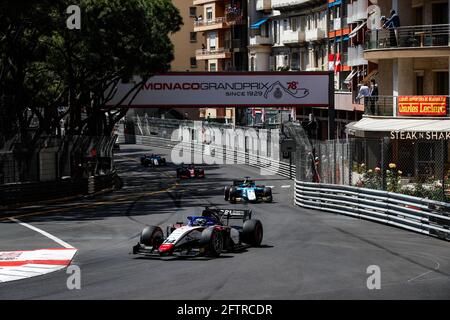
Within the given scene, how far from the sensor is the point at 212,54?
104 metres

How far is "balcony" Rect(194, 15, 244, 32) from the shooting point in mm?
97688

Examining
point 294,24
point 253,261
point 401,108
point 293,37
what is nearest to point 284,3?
point 294,24

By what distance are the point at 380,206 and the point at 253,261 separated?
907 centimetres

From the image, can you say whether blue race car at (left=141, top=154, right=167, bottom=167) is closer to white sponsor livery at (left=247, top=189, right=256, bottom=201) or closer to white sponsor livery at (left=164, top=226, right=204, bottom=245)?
white sponsor livery at (left=247, top=189, right=256, bottom=201)

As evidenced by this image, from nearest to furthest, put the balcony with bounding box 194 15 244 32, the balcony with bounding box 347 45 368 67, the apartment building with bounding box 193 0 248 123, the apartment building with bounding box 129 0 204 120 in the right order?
the balcony with bounding box 347 45 368 67
the balcony with bounding box 194 15 244 32
the apartment building with bounding box 193 0 248 123
the apartment building with bounding box 129 0 204 120

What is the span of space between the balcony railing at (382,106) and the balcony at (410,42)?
6.18 feet

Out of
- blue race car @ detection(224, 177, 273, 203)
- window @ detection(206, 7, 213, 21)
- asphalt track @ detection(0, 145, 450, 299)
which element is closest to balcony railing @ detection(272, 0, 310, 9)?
window @ detection(206, 7, 213, 21)

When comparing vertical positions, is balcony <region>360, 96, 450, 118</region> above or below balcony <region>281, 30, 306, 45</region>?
below

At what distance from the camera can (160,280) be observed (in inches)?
730

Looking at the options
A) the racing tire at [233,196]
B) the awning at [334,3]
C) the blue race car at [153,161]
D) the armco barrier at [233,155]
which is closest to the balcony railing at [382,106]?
the racing tire at [233,196]

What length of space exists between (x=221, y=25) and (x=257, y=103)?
4476 cm

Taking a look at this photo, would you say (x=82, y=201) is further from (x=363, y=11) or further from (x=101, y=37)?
(x=363, y=11)

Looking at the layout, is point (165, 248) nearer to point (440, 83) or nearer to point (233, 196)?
point (233, 196)

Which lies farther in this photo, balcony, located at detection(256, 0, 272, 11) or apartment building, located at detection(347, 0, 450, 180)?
balcony, located at detection(256, 0, 272, 11)
